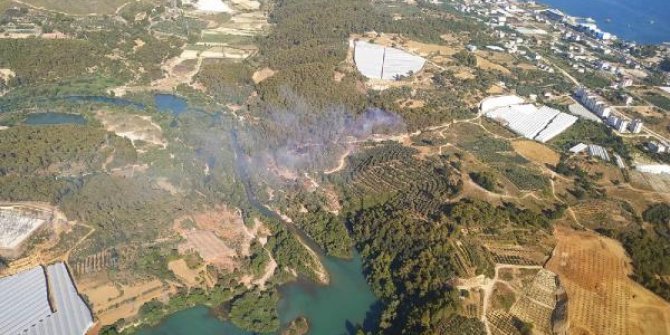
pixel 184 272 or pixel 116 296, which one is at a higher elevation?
pixel 184 272

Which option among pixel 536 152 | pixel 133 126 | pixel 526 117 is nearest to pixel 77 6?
pixel 133 126

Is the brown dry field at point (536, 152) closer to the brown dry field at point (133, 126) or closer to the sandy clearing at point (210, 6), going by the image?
the brown dry field at point (133, 126)

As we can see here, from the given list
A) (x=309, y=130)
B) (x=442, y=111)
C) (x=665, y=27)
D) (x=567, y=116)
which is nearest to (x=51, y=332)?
(x=309, y=130)

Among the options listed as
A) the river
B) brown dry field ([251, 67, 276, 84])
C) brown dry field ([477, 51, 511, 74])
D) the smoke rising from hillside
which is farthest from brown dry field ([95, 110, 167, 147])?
brown dry field ([477, 51, 511, 74])

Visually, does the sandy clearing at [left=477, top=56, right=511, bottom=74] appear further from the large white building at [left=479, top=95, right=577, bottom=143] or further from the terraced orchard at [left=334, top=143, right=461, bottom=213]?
the terraced orchard at [left=334, top=143, right=461, bottom=213]

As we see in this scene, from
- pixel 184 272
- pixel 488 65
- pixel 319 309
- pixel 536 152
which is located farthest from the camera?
pixel 488 65

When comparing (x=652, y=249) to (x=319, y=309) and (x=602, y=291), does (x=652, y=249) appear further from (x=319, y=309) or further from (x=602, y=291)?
(x=319, y=309)
